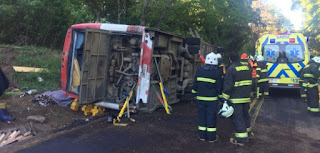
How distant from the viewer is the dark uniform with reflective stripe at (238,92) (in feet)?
16.6

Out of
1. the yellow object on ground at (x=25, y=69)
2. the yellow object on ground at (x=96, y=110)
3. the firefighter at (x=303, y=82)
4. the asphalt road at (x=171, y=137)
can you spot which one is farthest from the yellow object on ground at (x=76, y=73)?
the firefighter at (x=303, y=82)

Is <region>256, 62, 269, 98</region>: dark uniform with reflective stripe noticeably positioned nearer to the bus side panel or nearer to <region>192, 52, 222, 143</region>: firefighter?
<region>192, 52, 222, 143</region>: firefighter

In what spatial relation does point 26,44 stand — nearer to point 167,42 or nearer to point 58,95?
point 58,95

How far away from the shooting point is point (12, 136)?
5188 millimetres

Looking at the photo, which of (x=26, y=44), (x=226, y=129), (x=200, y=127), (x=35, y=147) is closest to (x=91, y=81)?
(x=35, y=147)

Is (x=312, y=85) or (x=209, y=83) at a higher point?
(x=209, y=83)

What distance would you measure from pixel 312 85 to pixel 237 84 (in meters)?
4.03

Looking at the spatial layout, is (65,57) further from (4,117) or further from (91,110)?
(4,117)

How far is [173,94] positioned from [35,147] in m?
4.50

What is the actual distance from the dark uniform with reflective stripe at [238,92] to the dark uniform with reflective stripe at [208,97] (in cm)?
19

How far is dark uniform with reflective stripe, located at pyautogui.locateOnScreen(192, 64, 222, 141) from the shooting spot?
16.8 feet

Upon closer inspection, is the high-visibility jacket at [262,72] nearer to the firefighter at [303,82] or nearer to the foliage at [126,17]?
the firefighter at [303,82]

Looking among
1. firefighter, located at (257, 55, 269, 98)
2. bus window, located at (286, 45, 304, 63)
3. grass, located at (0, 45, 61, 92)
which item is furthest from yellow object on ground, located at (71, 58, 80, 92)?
bus window, located at (286, 45, 304, 63)

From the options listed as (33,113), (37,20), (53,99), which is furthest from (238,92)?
(37,20)
